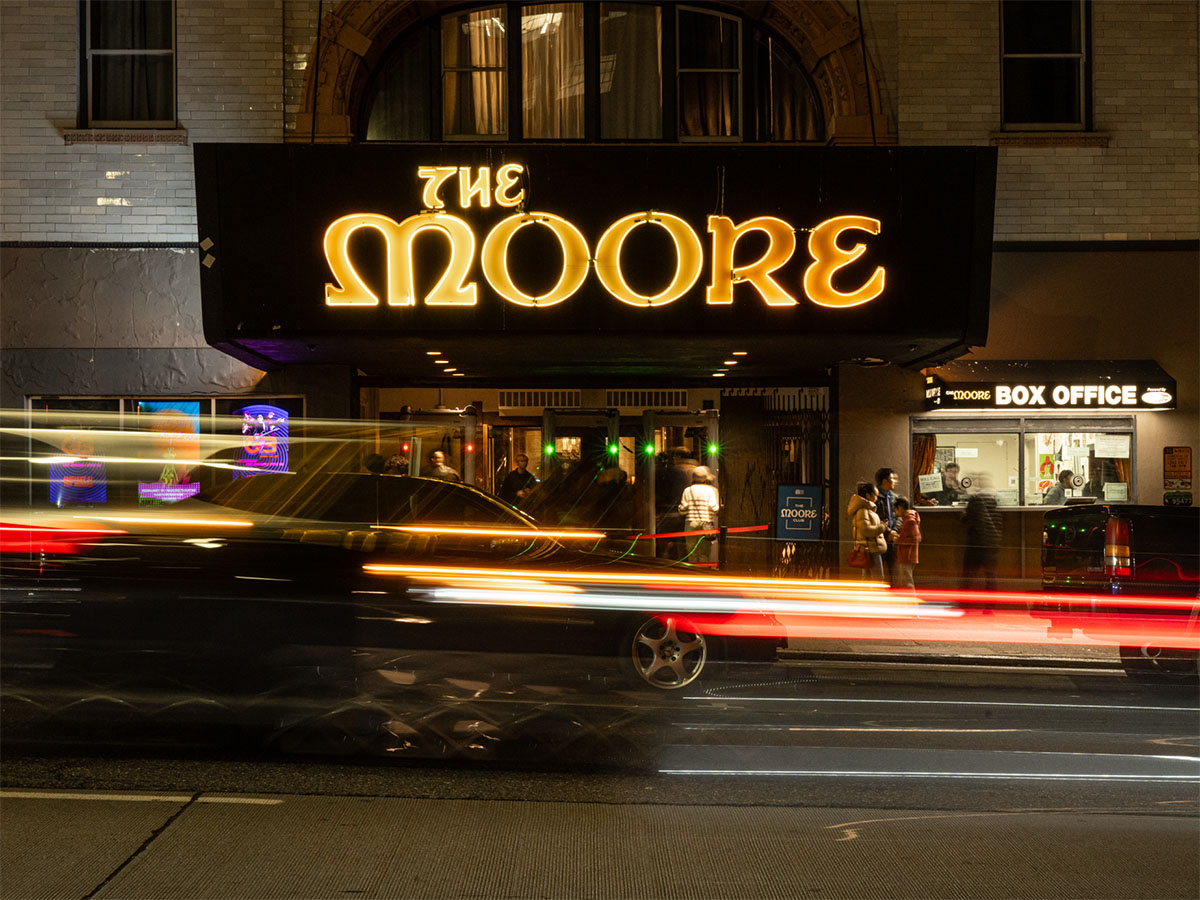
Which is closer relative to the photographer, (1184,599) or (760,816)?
(760,816)

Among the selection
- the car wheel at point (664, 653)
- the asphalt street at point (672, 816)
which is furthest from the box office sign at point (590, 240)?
the asphalt street at point (672, 816)

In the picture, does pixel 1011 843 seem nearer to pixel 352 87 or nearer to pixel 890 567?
pixel 890 567

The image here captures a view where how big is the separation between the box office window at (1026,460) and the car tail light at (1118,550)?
3.73 m

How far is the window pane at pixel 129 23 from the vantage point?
1286 cm

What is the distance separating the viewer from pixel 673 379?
14.7 meters

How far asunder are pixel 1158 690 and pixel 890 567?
394cm

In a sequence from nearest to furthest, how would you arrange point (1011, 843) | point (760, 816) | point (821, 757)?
point (1011, 843) < point (760, 816) < point (821, 757)

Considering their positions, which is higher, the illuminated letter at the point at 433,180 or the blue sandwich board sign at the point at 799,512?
the illuminated letter at the point at 433,180

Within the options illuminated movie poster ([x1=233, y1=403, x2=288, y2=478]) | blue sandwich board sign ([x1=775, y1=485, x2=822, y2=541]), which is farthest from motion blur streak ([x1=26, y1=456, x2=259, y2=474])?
blue sandwich board sign ([x1=775, y1=485, x2=822, y2=541])

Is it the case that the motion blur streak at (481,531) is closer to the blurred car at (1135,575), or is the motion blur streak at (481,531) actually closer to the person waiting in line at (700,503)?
the blurred car at (1135,575)

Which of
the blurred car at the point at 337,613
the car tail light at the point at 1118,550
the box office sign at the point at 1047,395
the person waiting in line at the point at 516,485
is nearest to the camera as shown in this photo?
the blurred car at the point at 337,613

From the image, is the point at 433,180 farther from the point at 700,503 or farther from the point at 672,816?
the point at 672,816

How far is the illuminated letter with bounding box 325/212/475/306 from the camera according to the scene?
10.7 meters

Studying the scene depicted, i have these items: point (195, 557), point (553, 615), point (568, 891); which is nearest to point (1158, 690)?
point (553, 615)
